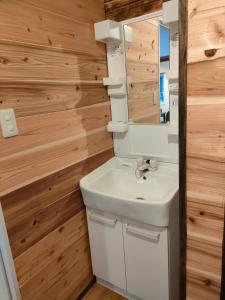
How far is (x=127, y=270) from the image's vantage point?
152cm

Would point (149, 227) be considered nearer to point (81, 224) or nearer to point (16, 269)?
point (81, 224)

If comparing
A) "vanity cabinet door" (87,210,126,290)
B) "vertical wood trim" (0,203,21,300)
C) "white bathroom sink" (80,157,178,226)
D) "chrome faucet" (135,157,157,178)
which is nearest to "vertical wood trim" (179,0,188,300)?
"white bathroom sink" (80,157,178,226)

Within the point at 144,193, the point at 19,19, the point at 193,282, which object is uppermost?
the point at 19,19

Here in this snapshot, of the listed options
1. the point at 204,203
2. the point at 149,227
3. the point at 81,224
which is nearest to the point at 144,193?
the point at 149,227

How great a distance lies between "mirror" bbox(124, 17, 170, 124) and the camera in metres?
1.51

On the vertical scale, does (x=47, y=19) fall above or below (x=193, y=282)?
above

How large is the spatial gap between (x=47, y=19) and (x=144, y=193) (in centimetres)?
121

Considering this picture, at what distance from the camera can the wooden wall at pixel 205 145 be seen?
0.69 metres

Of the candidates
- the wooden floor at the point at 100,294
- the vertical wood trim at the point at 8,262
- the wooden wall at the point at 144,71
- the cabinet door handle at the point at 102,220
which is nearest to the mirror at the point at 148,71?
the wooden wall at the point at 144,71

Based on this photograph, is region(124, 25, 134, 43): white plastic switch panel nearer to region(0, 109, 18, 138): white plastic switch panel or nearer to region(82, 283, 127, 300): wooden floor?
region(0, 109, 18, 138): white plastic switch panel

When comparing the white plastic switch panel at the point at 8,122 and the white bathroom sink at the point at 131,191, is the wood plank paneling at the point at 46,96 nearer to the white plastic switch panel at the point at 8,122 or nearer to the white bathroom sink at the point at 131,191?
the white plastic switch panel at the point at 8,122

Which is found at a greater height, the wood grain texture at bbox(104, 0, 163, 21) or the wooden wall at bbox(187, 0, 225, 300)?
the wood grain texture at bbox(104, 0, 163, 21)

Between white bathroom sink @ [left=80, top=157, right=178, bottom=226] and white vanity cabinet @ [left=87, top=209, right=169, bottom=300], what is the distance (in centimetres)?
9

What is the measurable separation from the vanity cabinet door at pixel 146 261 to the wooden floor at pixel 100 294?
21 cm
